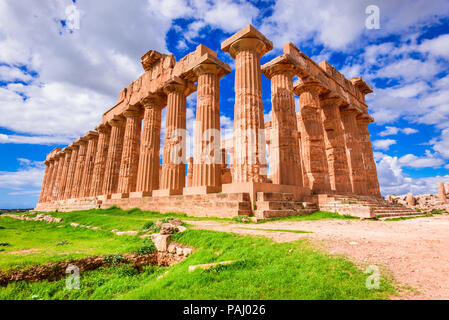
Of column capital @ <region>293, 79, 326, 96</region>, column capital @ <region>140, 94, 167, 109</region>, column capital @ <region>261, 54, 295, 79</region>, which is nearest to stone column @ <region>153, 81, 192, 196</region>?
column capital @ <region>140, 94, 167, 109</region>

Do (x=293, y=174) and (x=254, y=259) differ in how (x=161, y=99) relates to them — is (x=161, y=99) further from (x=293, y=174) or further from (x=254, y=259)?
(x=254, y=259)

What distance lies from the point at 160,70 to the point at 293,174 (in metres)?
15.9

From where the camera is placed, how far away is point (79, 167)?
3309 cm

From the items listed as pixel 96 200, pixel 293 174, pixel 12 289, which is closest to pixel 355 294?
pixel 12 289

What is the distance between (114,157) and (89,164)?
25.4 ft

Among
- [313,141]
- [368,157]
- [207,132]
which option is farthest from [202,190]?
[368,157]

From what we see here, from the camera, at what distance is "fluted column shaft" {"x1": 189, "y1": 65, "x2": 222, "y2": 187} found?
14.5 meters

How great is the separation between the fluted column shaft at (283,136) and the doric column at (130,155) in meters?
14.0

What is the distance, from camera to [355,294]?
112 inches

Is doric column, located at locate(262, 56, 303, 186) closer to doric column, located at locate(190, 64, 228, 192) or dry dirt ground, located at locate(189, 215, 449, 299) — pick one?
doric column, located at locate(190, 64, 228, 192)

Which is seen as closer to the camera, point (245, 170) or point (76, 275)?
point (76, 275)

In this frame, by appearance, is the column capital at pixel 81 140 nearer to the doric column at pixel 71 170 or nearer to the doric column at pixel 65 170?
the doric column at pixel 71 170

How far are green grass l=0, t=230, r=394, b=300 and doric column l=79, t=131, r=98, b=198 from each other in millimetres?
27800
